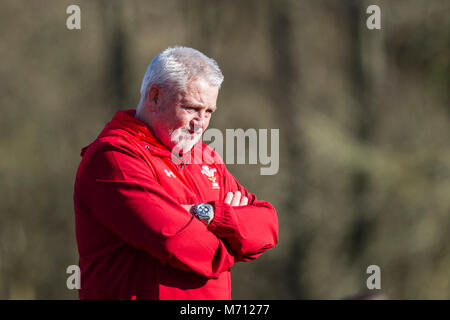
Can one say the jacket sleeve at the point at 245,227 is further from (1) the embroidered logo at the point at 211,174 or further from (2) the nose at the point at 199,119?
(2) the nose at the point at 199,119

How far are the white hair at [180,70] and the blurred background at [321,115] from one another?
3.47m

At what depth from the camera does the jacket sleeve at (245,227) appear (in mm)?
2127

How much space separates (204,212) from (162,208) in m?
0.18

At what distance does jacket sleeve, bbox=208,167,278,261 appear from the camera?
213 centimetres

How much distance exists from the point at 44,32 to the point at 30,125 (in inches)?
36.5

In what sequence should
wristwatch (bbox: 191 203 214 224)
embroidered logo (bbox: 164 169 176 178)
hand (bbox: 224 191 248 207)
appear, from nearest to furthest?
wristwatch (bbox: 191 203 214 224)
embroidered logo (bbox: 164 169 176 178)
hand (bbox: 224 191 248 207)

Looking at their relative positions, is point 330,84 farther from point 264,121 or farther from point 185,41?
point 185,41

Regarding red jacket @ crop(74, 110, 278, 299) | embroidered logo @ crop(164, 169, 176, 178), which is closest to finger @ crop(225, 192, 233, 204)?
red jacket @ crop(74, 110, 278, 299)

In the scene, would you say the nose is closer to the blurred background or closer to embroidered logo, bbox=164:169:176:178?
embroidered logo, bbox=164:169:176:178

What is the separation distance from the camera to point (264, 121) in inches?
235

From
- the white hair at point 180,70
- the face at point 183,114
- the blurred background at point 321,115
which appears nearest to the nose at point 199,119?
the face at point 183,114

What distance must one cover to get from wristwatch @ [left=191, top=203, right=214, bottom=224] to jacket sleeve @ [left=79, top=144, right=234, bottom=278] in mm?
33

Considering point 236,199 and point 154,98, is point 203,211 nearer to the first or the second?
point 236,199
